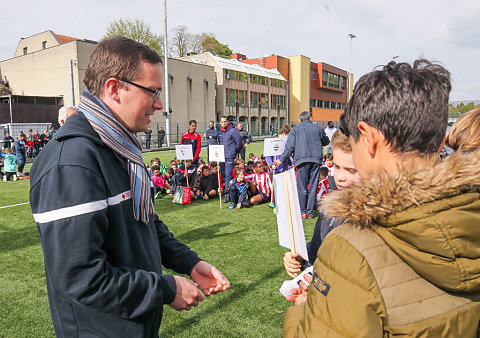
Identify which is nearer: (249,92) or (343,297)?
(343,297)

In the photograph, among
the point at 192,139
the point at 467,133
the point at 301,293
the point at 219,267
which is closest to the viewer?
the point at 301,293

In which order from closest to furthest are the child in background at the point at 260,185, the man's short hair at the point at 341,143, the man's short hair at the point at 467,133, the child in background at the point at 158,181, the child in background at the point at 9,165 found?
the man's short hair at the point at 467,133
the man's short hair at the point at 341,143
the child in background at the point at 260,185
the child in background at the point at 158,181
the child in background at the point at 9,165

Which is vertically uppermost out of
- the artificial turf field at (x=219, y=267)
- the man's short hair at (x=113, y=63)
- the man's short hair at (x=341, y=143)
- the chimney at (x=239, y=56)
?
the chimney at (x=239, y=56)

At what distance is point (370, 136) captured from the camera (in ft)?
3.61

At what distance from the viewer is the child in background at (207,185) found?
9133 mm

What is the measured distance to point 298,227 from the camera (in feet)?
5.01

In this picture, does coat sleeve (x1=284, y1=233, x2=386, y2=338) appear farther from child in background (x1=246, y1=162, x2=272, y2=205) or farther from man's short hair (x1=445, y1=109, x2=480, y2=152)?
child in background (x1=246, y1=162, x2=272, y2=205)

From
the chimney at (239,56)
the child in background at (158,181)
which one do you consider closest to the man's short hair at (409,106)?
the child in background at (158,181)

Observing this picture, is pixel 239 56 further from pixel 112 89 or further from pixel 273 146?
pixel 112 89

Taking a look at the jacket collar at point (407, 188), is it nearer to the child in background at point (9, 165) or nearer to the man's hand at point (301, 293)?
the man's hand at point (301, 293)

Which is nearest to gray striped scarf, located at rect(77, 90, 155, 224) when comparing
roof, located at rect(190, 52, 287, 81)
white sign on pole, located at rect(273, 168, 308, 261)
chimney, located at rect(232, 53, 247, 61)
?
white sign on pole, located at rect(273, 168, 308, 261)

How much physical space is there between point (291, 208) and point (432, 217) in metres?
0.66

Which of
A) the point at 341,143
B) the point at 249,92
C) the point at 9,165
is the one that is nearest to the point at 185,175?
the point at 341,143

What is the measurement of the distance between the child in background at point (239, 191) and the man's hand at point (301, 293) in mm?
6245
